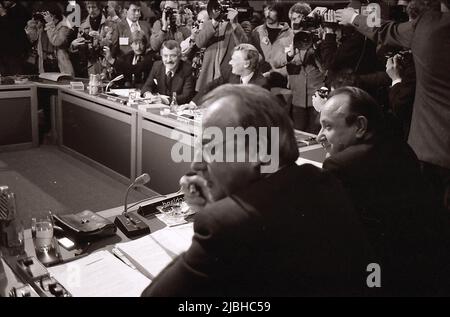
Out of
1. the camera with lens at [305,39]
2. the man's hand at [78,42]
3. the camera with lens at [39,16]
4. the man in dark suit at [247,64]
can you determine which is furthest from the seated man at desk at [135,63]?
the camera with lens at [305,39]

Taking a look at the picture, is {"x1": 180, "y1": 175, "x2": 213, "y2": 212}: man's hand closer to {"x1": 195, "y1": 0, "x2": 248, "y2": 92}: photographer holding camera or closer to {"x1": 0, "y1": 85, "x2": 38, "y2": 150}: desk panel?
{"x1": 195, "y1": 0, "x2": 248, "y2": 92}: photographer holding camera

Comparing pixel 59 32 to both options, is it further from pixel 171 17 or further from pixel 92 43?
pixel 171 17

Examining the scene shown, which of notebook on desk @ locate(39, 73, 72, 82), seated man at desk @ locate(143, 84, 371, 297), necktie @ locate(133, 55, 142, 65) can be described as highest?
seated man at desk @ locate(143, 84, 371, 297)

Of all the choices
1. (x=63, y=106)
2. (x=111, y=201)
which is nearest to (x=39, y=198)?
(x=111, y=201)

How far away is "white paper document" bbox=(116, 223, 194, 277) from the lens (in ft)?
4.56

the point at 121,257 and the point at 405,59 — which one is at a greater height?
the point at 405,59

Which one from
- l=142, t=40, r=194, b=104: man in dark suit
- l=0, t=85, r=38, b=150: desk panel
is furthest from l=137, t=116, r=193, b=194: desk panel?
l=0, t=85, r=38, b=150: desk panel

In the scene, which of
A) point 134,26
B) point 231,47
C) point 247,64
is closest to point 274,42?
point 231,47

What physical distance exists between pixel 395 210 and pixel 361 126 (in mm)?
320

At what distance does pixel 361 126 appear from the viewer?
1646 millimetres

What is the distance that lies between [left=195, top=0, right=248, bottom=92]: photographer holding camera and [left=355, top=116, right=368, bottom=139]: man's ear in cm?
299

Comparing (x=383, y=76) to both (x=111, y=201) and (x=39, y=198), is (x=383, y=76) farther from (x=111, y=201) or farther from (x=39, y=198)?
(x=39, y=198)

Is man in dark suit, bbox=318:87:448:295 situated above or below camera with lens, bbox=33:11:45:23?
below

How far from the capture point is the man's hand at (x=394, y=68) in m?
3.19
